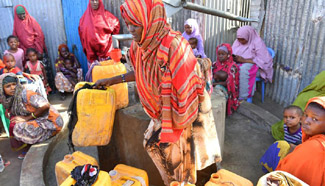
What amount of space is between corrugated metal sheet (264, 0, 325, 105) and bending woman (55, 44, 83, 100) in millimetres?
4497

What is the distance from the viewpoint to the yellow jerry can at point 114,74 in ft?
8.93

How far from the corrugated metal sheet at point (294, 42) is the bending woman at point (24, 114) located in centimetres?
418

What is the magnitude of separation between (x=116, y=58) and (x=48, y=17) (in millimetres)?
4845

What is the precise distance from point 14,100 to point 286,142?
3712 mm

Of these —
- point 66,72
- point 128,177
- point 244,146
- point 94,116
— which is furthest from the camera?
point 66,72

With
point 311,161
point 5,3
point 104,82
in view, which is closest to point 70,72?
point 5,3

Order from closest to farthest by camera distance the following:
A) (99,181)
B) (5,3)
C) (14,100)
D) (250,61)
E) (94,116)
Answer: (99,181) < (94,116) < (14,100) < (250,61) < (5,3)

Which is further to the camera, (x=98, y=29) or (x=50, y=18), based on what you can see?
(x=50, y=18)

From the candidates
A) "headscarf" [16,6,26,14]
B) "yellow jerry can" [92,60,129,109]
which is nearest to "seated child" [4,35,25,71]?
"headscarf" [16,6,26,14]

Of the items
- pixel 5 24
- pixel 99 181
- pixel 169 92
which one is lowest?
pixel 99 181

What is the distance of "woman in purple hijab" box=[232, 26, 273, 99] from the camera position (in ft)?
15.8

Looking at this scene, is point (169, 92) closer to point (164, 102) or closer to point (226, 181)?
point (164, 102)

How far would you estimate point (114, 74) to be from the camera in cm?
275

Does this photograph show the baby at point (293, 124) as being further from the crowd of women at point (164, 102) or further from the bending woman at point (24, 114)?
the bending woman at point (24, 114)
